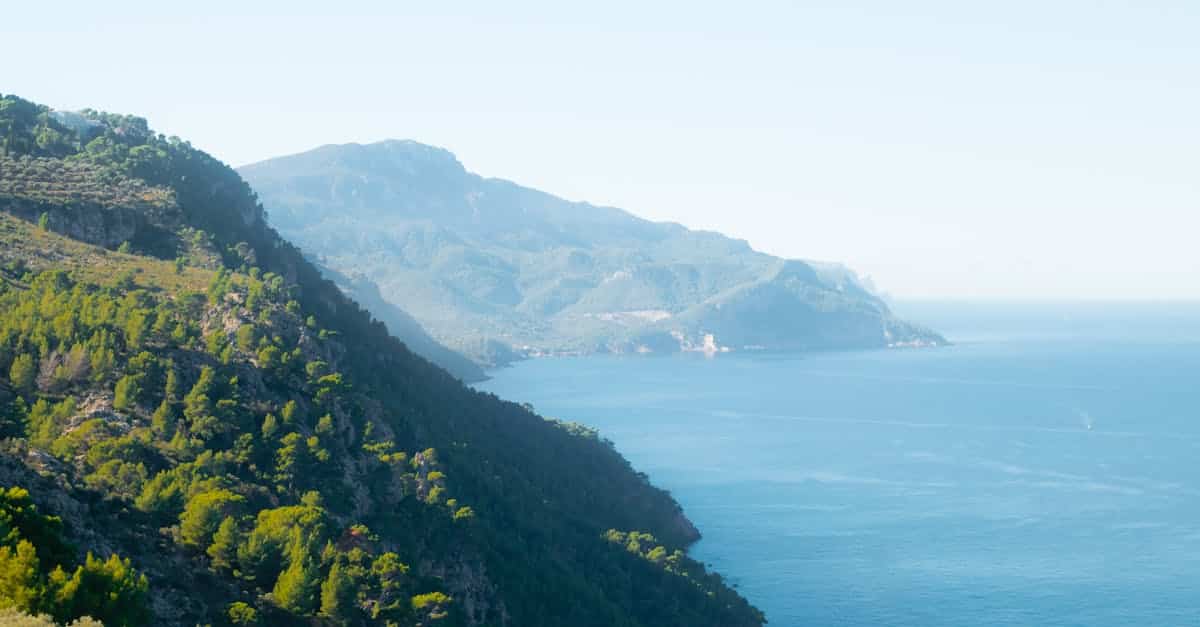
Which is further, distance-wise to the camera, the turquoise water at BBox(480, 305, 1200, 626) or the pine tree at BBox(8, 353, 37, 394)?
the turquoise water at BBox(480, 305, 1200, 626)

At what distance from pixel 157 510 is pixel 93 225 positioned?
44.7 metres

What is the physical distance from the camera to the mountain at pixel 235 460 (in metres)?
44.7

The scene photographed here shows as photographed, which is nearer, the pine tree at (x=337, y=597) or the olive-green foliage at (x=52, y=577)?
the olive-green foliage at (x=52, y=577)

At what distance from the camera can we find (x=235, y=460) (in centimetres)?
5559

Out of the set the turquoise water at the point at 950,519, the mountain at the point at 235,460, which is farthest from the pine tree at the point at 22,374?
the turquoise water at the point at 950,519

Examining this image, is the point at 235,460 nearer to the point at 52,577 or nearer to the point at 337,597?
the point at 337,597

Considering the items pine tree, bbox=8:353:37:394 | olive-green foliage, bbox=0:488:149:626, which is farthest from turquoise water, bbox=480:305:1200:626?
olive-green foliage, bbox=0:488:149:626

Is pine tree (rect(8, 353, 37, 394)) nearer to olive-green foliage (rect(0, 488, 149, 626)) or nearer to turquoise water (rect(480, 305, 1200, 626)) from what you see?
olive-green foliage (rect(0, 488, 149, 626))

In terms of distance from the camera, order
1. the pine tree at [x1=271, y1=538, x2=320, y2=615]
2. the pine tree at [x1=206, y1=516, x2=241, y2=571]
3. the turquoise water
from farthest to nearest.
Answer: the turquoise water → the pine tree at [x1=271, y1=538, x2=320, y2=615] → the pine tree at [x1=206, y1=516, x2=241, y2=571]

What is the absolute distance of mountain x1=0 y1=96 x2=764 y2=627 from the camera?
44656mm

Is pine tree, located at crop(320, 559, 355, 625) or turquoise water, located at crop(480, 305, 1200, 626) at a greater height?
pine tree, located at crop(320, 559, 355, 625)

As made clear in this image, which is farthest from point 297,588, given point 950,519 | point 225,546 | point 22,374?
point 950,519

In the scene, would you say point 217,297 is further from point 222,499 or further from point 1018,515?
point 1018,515

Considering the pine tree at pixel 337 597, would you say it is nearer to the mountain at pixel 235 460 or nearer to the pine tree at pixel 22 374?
the mountain at pixel 235 460
